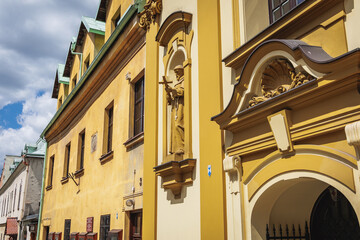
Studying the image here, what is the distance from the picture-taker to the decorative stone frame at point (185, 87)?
771cm

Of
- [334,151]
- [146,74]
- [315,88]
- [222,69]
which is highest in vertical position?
[146,74]

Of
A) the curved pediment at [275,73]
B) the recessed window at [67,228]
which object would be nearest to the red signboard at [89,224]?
the recessed window at [67,228]

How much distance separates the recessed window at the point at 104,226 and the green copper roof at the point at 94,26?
8091 mm

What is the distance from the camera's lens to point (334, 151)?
4.62m

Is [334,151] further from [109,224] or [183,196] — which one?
[109,224]

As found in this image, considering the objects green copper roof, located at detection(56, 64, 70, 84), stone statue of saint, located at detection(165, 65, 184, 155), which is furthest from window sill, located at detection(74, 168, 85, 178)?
green copper roof, located at detection(56, 64, 70, 84)

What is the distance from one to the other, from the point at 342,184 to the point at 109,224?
27.0 feet

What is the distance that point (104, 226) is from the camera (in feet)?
39.1

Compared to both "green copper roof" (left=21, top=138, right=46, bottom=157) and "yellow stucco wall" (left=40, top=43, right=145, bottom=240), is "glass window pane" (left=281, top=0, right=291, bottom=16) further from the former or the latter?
"green copper roof" (left=21, top=138, right=46, bottom=157)

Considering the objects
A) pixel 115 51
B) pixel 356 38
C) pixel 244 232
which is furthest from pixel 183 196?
pixel 115 51

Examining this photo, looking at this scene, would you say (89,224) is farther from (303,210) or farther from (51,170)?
(51,170)

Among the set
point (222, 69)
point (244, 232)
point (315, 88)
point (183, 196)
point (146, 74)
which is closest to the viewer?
point (315, 88)

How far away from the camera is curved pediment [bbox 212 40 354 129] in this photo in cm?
479

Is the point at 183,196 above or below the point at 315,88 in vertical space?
below
